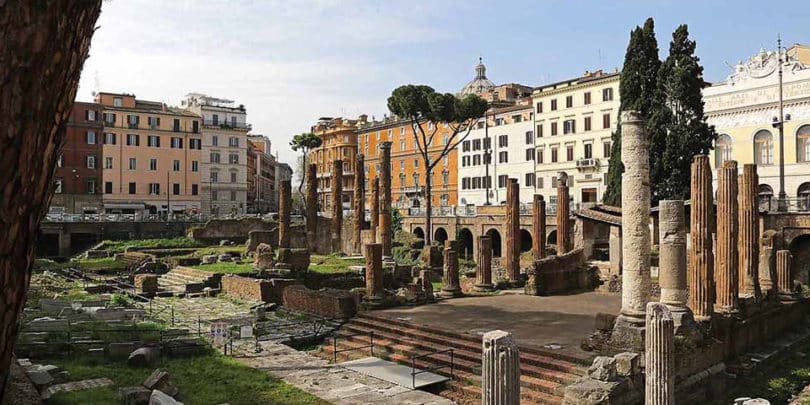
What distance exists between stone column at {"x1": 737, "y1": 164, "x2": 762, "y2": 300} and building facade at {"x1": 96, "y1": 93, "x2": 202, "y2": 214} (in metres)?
54.3

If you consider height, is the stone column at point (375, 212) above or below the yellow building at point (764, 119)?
below

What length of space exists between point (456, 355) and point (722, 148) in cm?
3483

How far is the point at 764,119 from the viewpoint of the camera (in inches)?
1580

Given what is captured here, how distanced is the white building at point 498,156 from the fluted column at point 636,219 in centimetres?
4384

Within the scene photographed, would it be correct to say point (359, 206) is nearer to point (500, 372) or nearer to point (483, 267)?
point (483, 267)

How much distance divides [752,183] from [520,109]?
4066cm

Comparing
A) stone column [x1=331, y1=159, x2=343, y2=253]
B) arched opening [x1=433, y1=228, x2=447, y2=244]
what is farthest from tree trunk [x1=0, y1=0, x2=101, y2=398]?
arched opening [x1=433, y1=228, x2=447, y2=244]

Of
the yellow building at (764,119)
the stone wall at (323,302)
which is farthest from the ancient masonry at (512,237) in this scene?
the yellow building at (764,119)

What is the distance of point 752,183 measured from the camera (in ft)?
70.5

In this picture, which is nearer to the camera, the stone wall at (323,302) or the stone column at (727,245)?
the stone column at (727,245)

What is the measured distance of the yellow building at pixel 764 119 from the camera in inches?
1517

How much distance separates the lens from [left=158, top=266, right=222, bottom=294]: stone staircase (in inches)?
1048

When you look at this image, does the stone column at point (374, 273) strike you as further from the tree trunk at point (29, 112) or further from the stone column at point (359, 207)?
the tree trunk at point (29, 112)

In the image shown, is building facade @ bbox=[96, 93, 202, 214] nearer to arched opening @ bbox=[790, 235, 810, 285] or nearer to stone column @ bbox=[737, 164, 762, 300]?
arched opening @ bbox=[790, 235, 810, 285]
